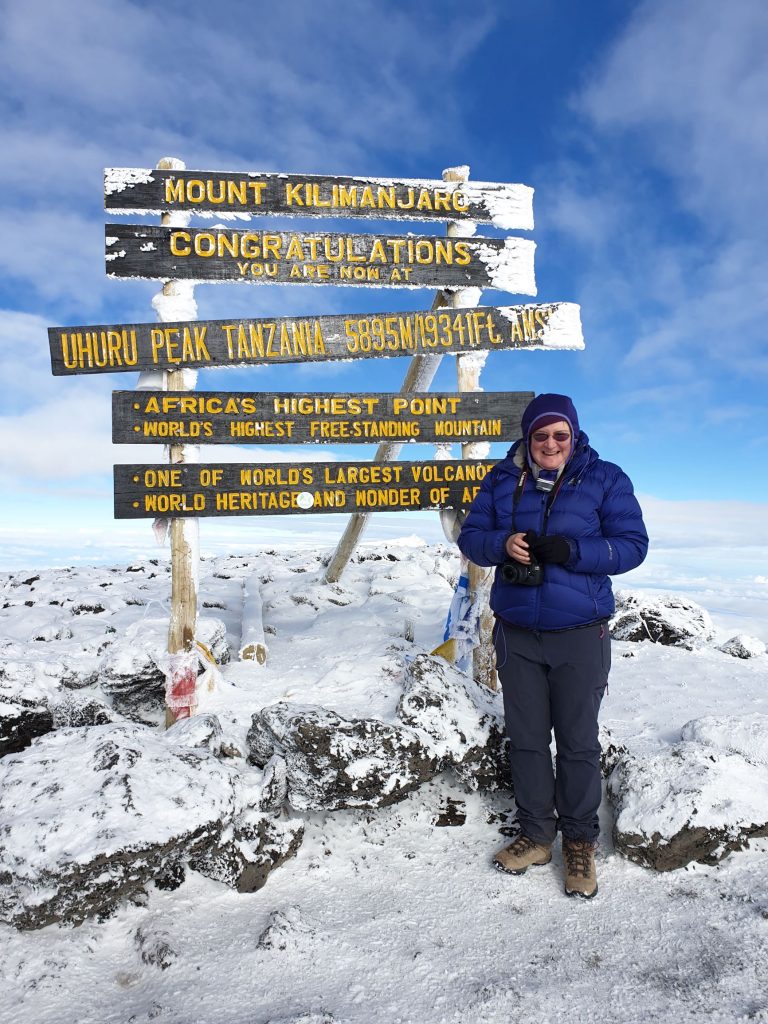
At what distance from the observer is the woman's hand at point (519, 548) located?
12.2 feet

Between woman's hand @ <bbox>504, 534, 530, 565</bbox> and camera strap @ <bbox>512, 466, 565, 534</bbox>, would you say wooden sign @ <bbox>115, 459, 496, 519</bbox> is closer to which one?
camera strap @ <bbox>512, 466, 565, 534</bbox>

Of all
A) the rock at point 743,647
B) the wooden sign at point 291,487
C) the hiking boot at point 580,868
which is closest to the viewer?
the hiking boot at point 580,868

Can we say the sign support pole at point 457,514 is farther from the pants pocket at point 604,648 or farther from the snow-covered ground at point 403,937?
the pants pocket at point 604,648

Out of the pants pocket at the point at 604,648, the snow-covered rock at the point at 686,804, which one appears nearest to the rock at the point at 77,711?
the pants pocket at the point at 604,648

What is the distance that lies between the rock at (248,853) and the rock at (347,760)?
0.89 ft

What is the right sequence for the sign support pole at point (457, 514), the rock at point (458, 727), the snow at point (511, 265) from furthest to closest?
the snow at point (511, 265) < the sign support pole at point (457, 514) < the rock at point (458, 727)

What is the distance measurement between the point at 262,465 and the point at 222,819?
10.3ft

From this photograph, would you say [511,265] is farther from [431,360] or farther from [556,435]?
[556,435]

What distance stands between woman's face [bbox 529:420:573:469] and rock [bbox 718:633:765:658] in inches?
253

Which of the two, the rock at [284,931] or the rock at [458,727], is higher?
the rock at [458,727]

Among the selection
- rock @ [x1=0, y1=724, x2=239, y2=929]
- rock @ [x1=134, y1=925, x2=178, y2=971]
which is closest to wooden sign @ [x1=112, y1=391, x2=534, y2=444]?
rock @ [x1=0, y1=724, x2=239, y2=929]

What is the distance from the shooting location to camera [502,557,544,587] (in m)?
3.73

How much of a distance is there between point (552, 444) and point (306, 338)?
2923 mm

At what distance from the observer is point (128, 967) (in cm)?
313
